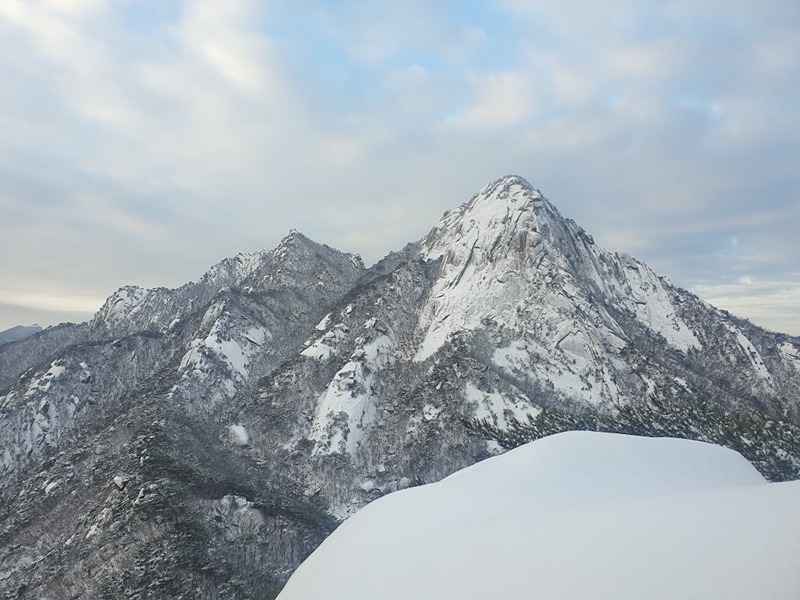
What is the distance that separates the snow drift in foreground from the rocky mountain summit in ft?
190

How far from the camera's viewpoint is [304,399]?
14300 centimetres

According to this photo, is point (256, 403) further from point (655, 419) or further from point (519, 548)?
point (519, 548)

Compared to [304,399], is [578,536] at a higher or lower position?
lower

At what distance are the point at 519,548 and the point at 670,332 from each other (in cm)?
19570

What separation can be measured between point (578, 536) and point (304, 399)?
131091mm

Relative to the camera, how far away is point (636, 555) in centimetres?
1811

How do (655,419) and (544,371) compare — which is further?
(544,371)

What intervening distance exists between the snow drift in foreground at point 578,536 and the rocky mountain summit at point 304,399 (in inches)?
2283

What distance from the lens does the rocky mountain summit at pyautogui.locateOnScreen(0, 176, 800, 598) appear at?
81562 millimetres

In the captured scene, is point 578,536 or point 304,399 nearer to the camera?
point 578,536

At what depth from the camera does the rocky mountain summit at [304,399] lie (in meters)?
81.6

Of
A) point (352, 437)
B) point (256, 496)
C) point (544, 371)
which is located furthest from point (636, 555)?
point (544, 371)

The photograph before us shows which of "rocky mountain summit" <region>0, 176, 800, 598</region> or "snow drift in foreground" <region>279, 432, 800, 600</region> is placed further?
"rocky mountain summit" <region>0, 176, 800, 598</region>

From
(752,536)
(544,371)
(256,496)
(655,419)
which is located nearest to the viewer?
(752,536)
